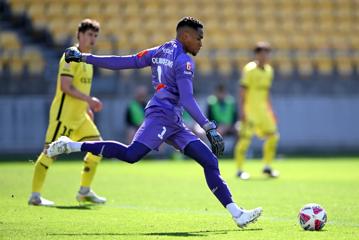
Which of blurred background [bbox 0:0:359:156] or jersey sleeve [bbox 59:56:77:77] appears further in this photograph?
blurred background [bbox 0:0:359:156]

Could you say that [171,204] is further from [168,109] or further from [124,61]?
[124,61]

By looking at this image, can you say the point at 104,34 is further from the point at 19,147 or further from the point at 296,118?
the point at 296,118

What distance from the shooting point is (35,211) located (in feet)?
33.9

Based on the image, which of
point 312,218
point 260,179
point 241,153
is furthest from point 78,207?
point 241,153

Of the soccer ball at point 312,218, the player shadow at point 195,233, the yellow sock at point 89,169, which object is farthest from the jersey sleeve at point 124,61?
the yellow sock at point 89,169

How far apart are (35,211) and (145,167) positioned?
30.7 ft

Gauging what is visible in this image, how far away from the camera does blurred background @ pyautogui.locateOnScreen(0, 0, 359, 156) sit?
2348cm

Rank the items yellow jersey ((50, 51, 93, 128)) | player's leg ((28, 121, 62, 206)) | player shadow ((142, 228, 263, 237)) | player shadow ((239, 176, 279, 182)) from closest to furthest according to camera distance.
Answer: player shadow ((142, 228, 263, 237)) → player's leg ((28, 121, 62, 206)) → yellow jersey ((50, 51, 93, 128)) → player shadow ((239, 176, 279, 182))

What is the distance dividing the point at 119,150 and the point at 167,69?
1.06 m

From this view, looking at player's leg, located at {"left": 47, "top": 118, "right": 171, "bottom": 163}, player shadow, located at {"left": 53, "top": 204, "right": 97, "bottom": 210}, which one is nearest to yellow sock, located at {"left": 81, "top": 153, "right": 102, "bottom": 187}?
player shadow, located at {"left": 53, "top": 204, "right": 97, "bottom": 210}

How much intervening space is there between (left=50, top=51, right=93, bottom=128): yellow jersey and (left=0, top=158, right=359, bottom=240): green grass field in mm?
1222

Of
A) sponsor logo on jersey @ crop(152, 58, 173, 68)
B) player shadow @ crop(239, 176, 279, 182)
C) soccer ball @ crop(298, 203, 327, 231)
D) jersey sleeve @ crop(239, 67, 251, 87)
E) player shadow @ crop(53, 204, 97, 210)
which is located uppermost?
sponsor logo on jersey @ crop(152, 58, 173, 68)

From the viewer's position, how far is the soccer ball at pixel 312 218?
27.8 ft

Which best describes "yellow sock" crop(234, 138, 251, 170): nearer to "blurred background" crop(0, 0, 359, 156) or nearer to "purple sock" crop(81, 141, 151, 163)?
"blurred background" crop(0, 0, 359, 156)
